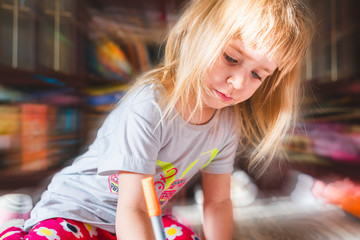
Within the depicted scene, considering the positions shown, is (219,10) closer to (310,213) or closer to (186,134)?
(186,134)

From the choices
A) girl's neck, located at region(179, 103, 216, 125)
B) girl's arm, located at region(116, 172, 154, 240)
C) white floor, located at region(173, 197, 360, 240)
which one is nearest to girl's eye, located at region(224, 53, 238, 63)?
girl's neck, located at region(179, 103, 216, 125)

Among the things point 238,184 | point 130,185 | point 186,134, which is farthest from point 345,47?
point 130,185

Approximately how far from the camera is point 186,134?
0.63 m

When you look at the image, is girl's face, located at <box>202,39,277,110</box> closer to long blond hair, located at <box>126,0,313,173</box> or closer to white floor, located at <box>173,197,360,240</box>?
long blond hair, located at <box>126,0,313,173</box>

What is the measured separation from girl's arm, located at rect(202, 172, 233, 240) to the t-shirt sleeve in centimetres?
22

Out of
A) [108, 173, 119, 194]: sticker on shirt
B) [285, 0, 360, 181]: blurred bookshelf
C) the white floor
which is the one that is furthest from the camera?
[285, 0, 360, 181]: blurred bookshelf

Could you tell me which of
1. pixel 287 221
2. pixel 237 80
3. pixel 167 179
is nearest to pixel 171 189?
pixel 167 179

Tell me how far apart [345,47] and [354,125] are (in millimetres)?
366

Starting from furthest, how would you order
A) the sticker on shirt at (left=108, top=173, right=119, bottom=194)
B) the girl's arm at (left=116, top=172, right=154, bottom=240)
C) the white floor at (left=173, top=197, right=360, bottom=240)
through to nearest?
the white floor at (left=173, top=197, right=360, bottom=240)
the sticker on shirt at (left=108, top=173, right=119, bottom=194)
the girl's arm at (left=116, top=172, right=154, bottom=240)

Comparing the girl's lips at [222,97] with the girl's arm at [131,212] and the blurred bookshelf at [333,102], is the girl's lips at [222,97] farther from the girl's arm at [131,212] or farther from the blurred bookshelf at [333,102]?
the blurred bookshelf at [333,102]

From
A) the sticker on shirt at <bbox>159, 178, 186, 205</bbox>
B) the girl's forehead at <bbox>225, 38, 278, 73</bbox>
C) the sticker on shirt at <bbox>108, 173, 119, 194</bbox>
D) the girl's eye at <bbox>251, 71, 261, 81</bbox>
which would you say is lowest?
the sticker on shirt at <bbox>159, 178, 186, 205</bbox>

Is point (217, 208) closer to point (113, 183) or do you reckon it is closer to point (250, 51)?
point (113, 183)

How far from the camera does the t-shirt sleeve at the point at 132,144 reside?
1.78 ft

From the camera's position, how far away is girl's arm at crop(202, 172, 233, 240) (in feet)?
2.36
